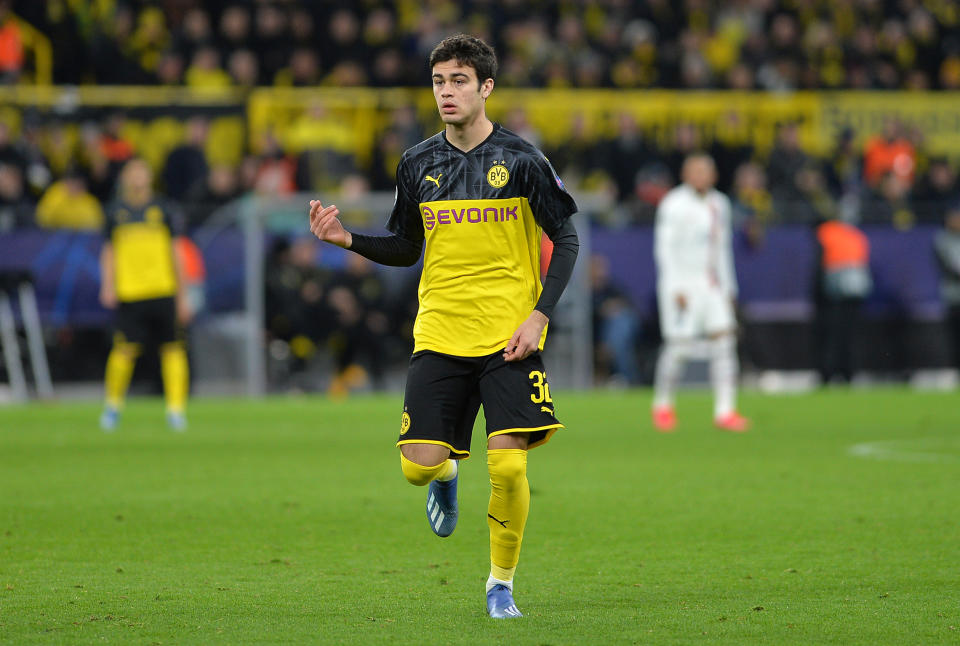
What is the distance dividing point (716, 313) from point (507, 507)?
325 inches

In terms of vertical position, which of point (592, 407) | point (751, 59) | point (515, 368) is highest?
point (751, 59)

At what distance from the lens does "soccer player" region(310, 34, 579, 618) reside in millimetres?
5566

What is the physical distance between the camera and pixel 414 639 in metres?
5.12

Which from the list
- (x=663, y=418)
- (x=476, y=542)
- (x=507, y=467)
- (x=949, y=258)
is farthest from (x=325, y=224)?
(x=949, y=258)

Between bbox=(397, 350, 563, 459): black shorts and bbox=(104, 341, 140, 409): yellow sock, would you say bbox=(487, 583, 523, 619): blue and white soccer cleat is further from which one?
bbox=(104, 341, 140, 409): yellow sock

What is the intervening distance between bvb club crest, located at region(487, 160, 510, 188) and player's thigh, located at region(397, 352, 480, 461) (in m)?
0.65

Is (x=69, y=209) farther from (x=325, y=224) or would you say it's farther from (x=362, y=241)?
(x=325, y=224)

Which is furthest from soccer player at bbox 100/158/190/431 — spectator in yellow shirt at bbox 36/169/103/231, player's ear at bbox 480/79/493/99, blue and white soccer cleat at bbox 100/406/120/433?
player's ear at bbox 480/79/493/99

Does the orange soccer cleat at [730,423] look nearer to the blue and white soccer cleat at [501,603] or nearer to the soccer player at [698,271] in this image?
the soccer player at [698,271]

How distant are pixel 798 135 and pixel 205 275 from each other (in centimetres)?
891

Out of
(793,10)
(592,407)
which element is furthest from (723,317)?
(793,10)

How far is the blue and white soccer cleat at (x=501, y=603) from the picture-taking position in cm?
550

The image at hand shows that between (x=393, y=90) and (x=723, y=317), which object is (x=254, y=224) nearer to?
(x=393, y=90)

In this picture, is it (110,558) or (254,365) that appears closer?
(110,558)
